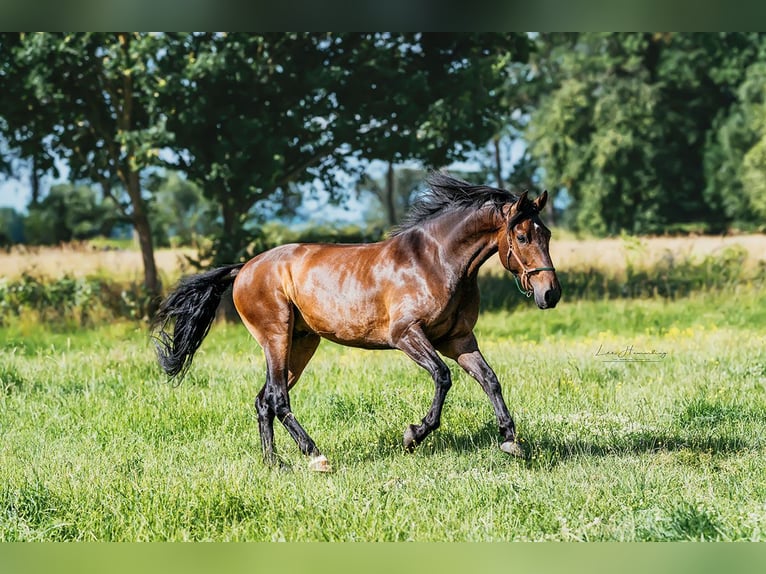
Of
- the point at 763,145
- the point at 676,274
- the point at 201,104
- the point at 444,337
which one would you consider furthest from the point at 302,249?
the point at 763,145

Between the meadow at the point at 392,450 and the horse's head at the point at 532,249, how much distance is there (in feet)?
4.06

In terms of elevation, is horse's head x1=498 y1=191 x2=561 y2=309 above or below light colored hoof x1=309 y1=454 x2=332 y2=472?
above

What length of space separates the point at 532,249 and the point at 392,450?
191 centimetres

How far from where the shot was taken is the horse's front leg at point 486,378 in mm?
6152

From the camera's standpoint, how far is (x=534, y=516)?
16.8ft

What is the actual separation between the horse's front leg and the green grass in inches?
7.3

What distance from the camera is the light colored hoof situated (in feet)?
20.3

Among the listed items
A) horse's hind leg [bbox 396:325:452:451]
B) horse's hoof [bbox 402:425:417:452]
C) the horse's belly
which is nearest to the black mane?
the horse's belly

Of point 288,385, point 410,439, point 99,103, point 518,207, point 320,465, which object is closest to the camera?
point 518,207

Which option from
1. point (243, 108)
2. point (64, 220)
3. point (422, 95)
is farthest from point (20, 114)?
point (64, 220)

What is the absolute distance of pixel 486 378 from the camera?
6281mm

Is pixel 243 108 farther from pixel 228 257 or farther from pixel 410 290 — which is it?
pixel 410 290

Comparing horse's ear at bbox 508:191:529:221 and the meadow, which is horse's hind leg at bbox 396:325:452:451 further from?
horse's ear at bbox 508:191:529:221

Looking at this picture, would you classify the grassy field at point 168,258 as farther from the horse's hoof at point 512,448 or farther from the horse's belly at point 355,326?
the horse's hoof at point 512,448
